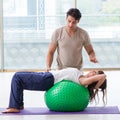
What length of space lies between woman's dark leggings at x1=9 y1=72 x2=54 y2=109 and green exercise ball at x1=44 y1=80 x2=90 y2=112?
0.10 metres

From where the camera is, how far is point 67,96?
4.09m

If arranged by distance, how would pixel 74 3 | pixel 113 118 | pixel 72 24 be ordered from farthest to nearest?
1. pixel 74 3
2. pixel 72 24
3. pixel 113 118

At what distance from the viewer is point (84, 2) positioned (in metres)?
8.36

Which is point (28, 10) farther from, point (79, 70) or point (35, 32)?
point (79, 70)

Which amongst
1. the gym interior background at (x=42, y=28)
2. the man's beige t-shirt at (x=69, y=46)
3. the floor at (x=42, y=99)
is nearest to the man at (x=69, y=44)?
the man's beige t-shirt at (x=69, y=46)

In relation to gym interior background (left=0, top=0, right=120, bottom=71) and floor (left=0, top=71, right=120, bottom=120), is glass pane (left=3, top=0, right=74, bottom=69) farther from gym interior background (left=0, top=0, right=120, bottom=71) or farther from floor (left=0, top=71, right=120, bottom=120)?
floor (left=0, top=71, right=120, bottom=120)

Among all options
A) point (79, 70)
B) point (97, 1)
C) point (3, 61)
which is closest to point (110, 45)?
point (97, 1)

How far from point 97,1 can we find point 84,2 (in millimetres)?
293

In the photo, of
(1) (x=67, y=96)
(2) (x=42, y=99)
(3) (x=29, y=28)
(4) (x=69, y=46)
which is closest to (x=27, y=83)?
(1) (x=67, y=96)

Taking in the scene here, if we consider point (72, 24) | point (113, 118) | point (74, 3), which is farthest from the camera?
point (74, 3)

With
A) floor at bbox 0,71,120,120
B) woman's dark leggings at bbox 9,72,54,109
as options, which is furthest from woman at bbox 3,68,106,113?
floor at bbox 0,71,120,120

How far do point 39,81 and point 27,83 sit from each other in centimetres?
14

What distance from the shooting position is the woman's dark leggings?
4.18m

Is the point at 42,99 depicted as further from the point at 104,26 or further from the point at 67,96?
the point at 104,26
